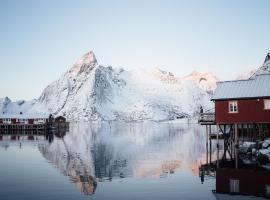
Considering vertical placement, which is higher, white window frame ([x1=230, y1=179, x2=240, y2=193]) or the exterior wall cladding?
the exterior wall cladding

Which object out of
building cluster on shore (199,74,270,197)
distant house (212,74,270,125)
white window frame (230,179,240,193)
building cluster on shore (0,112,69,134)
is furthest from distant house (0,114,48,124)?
white window frame (230,179,240,193)

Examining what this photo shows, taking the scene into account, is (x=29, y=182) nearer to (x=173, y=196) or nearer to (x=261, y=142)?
(x=173, y=196)

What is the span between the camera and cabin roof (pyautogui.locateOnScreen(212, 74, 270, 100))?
46000 millimetres

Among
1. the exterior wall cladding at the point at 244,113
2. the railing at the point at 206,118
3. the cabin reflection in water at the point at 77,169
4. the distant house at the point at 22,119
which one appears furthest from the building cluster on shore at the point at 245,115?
the distant house at the point at 22,119

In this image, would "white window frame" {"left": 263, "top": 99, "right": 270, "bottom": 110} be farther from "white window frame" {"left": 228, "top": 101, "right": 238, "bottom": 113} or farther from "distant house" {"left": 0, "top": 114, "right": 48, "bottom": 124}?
"distant house" {"left": 0, "top": 114, "right": 48, "bottom": 124}

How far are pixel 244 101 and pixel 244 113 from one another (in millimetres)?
1444

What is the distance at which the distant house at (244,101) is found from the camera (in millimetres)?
45625

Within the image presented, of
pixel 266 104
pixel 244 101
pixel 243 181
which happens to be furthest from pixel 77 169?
pixel 266 104

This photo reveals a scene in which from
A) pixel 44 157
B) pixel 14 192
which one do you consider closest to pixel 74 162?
pixel 44 157

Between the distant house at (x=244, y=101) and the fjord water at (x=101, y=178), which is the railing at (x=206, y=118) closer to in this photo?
→ the fjord water at (x=101, y=178)

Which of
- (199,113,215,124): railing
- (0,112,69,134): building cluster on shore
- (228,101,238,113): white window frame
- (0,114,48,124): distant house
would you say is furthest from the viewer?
(0,114,48,124): distant house

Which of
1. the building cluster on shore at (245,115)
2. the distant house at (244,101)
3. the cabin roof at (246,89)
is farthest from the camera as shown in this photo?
the cabin roof at (246,89)

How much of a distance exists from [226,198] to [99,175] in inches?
605

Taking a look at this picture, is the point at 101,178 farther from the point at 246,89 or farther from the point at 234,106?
the point at 246,89
